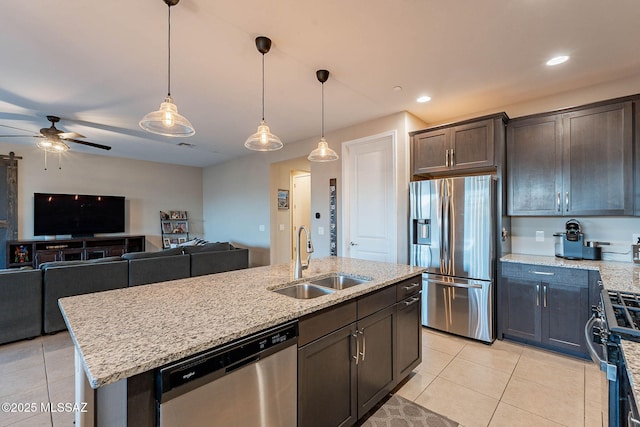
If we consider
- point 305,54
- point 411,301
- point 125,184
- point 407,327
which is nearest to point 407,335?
point 407,327

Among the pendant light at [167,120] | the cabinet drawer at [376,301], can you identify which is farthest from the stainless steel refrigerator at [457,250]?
the pendant light at [167,120]

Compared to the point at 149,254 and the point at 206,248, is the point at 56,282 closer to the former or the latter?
the point at 149,254

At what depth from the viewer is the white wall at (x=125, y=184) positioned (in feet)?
17.8

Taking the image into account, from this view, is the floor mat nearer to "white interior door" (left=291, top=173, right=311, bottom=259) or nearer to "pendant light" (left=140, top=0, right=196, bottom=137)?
"pendant light" (left=140, top=0, right=196, bottom=137)

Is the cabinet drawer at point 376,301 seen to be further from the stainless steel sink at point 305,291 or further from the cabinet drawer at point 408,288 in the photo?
the stainless steel sink at point 305,291

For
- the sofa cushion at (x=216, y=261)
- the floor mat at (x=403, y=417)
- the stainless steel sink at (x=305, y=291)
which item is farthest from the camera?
the sofa cushion at (x=216, y=261)

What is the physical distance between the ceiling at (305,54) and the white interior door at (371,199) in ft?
1.60

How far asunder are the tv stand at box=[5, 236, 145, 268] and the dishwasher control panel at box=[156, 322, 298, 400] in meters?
6.34

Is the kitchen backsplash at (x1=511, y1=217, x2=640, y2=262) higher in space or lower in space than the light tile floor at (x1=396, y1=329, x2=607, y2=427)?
higher

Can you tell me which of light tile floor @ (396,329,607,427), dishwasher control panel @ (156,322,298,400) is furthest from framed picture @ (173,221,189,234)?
dishwasher control panel @ (156,322,298,400)

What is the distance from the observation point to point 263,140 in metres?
2.23

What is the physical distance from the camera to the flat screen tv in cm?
545

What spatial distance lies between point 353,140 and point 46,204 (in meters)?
6.15

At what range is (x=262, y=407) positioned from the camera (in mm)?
1218
